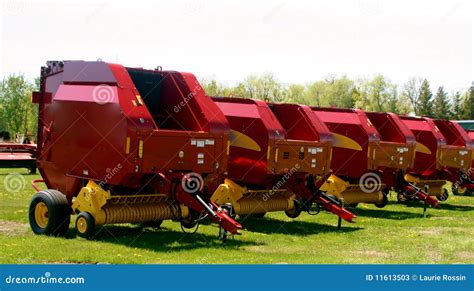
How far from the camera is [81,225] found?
38.7 ft

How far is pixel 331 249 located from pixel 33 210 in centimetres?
562

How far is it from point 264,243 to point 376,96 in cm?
6659

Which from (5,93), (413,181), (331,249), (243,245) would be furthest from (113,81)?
(5,93)

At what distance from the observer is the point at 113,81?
11844mm

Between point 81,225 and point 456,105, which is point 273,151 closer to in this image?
point 81,225

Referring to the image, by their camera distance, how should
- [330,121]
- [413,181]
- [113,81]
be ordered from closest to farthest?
[113,81] < [330,121] < [413,181]

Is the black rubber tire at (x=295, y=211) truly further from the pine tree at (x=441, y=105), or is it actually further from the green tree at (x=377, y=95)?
the pine tree at (x=441, y=105)

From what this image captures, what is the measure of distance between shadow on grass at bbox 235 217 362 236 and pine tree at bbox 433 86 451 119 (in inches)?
2569

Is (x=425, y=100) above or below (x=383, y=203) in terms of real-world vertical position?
above

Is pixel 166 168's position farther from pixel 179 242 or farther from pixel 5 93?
pixel 5 93

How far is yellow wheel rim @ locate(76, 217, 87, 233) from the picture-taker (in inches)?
461

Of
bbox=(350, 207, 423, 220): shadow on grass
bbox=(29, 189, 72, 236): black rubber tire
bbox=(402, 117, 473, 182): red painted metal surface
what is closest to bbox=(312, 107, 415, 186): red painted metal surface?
bbox=(350, 207, 423, 220): shadow on grass

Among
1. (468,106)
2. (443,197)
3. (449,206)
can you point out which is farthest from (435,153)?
(468,106)

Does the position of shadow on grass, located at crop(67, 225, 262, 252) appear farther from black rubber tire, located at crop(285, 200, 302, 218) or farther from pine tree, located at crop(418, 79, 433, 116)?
pine tree, located at crop(418, 79, 433, 116)
